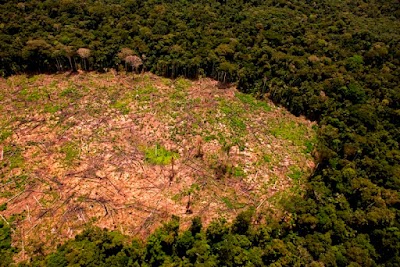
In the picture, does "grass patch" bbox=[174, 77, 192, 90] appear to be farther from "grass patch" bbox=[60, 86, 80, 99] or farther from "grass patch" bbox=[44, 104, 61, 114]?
"grass patch" bbox=[44, 104, 61, 114]

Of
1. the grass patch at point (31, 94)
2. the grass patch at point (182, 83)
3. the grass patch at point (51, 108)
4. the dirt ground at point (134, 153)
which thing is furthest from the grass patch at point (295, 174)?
the grass patch at point (31, 94)

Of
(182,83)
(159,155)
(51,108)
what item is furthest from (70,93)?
(159,155)

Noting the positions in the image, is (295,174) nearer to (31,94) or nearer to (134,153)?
(134,153)

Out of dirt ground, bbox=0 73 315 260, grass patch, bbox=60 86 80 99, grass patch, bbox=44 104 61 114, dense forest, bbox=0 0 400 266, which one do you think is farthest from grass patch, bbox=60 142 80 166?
grass patch, bbox=60 86 80 99

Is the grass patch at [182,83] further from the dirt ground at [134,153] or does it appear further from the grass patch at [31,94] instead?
the grass patch at [31,94]

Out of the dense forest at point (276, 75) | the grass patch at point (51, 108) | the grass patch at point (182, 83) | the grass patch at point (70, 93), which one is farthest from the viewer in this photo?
the grass patch at point (182, 83)

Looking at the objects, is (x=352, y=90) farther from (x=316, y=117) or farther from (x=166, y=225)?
(x=166, y=225)
